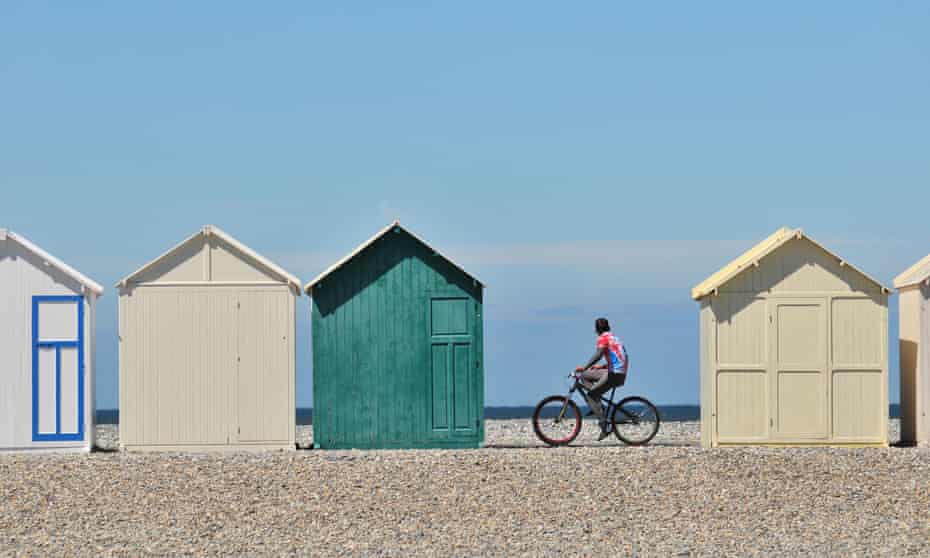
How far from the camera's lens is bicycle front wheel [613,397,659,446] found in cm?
2052

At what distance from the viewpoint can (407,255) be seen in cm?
2036

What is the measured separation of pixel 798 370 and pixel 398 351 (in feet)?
18.3

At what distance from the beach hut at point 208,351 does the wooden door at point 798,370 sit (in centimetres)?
674

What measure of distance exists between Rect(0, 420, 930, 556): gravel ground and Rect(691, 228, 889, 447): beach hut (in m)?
0.72

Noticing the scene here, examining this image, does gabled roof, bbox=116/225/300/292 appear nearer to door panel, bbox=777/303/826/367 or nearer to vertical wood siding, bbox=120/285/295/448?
vertical wood siding, bbox=120/285/295/448

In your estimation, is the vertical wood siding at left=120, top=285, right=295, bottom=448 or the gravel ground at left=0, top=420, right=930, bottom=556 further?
the vertical wood siding at left=120, top=285, right=295, bottom=448

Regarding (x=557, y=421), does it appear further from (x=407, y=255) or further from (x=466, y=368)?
(x=407, y=255)

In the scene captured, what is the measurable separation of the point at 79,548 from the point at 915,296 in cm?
1232

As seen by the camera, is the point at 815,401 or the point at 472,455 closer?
the point at 472,455

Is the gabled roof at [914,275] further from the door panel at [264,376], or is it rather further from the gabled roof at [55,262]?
the gabled roof at [55,262]

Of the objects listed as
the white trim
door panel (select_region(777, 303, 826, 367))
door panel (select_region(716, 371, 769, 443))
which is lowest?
door panel (select_region(716, 371, 769, 443))

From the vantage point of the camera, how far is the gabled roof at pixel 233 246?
20.4 metres

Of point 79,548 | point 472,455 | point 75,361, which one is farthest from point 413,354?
point 79,548

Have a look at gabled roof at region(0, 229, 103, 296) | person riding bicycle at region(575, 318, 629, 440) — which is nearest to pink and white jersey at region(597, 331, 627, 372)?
person riding bicycle at region(575, 318, 629, 440)
